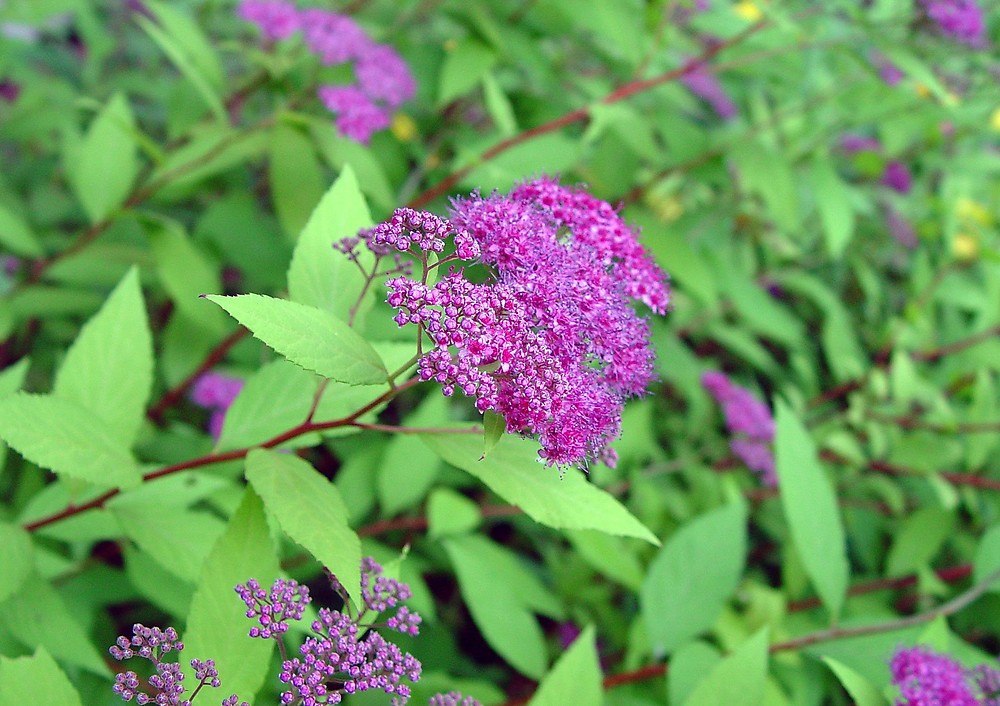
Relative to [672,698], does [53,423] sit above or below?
above

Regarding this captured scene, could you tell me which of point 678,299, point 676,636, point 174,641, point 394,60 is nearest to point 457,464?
point 174,641

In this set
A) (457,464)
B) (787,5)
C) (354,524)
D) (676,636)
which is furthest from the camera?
(787,5)

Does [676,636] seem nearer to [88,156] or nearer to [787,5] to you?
[88,156]

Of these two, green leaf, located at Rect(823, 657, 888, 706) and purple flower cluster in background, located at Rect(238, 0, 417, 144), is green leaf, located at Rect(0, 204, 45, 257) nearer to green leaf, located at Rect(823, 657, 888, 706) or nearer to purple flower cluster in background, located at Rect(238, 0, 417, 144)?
purple flower cluster in background, located at Rect(238, 0, 417, 144)

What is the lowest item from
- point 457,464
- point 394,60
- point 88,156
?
point 457,464

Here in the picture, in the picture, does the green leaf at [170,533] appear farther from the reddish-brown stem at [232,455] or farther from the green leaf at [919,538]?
the green leaf at [919,538]
